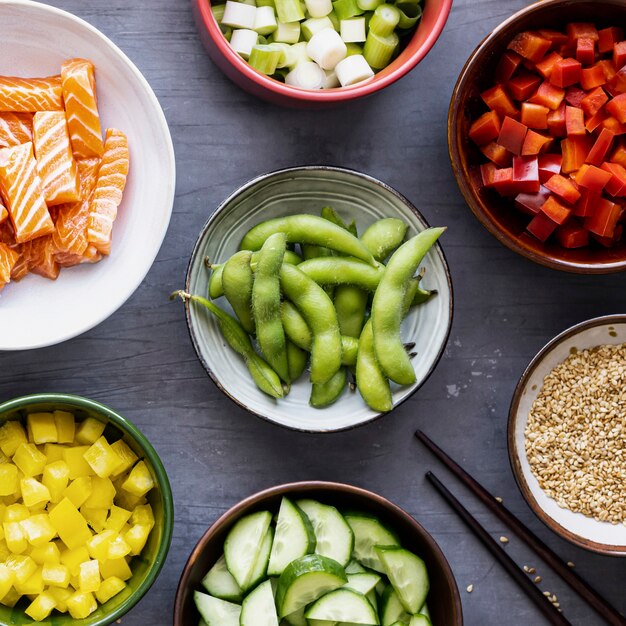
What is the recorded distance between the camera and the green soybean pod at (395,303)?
1876 mm

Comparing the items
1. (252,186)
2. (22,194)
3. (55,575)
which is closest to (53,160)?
(22,194)

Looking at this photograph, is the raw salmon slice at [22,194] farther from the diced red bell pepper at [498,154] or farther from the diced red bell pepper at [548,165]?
the diced red bell pepper at [548,165]

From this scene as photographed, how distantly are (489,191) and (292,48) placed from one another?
0.59m

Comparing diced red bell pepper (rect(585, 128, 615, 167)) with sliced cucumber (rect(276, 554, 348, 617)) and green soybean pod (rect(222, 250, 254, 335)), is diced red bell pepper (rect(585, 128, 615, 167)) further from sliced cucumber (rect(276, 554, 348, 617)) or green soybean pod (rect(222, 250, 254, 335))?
sliced cucumber (rect(276, 554, 348, 617))

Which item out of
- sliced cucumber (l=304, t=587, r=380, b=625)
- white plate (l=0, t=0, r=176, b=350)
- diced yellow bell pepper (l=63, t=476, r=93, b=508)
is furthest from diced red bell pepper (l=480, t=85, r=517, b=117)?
diced yellow bell pepper (l=63, t=476, r=93, b=508)

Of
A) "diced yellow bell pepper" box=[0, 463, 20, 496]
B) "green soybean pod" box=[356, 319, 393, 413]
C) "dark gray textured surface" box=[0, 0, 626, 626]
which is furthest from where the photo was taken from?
"dark gray textured surface" box=[0, 0, 626, 626]

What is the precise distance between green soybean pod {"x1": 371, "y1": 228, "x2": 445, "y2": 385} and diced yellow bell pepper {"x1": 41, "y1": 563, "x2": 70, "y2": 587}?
0.87 metres

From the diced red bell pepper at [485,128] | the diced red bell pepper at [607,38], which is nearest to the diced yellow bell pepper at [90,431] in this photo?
the diced red bell pepper at [485,128]

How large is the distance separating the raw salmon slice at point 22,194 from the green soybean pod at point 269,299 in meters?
0.48

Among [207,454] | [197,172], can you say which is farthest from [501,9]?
[207,454]

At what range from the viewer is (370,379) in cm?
191

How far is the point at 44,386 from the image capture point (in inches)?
79.7

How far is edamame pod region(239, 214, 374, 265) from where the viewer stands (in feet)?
6.22

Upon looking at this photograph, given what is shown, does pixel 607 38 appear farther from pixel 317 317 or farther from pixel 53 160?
pixel 53 160
